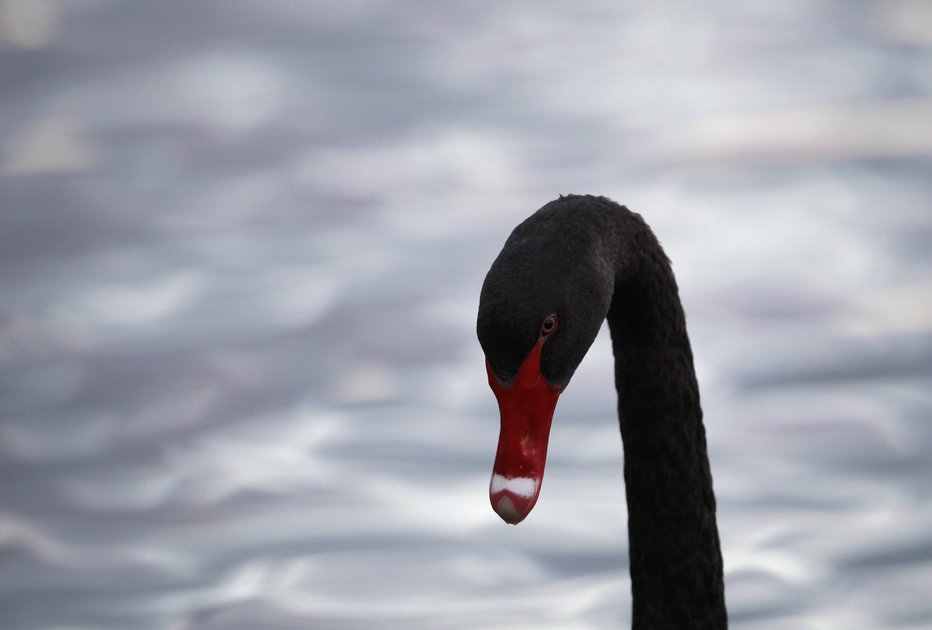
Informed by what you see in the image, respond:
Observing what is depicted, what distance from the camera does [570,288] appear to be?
386cm

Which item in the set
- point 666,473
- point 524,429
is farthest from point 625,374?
point 524,429

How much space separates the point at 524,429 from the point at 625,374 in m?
0.83

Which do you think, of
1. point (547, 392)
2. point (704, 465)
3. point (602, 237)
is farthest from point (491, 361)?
point (704, 465)

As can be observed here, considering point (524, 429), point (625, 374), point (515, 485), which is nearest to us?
point (515, 485)

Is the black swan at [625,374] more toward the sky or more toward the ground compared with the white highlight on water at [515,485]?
more toward the sky

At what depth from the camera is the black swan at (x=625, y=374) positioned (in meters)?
3.76

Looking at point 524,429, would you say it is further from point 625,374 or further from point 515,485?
point 625,374

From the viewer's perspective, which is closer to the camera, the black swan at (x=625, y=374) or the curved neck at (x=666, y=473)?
the black swan at (x=625, y=374)

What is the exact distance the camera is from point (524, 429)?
384cm

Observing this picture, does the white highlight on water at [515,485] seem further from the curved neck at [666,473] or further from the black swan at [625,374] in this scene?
the curved neck at [666,473]

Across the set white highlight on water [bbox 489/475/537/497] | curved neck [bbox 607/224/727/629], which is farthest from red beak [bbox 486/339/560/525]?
curved neck [bbox 607/224/727/629]

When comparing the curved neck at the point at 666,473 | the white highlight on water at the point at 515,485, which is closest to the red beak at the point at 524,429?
the white highlight on water at the point at 515,485

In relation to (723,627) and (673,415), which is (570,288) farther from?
(723,627)

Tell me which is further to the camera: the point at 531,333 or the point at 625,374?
the point at 625,374
